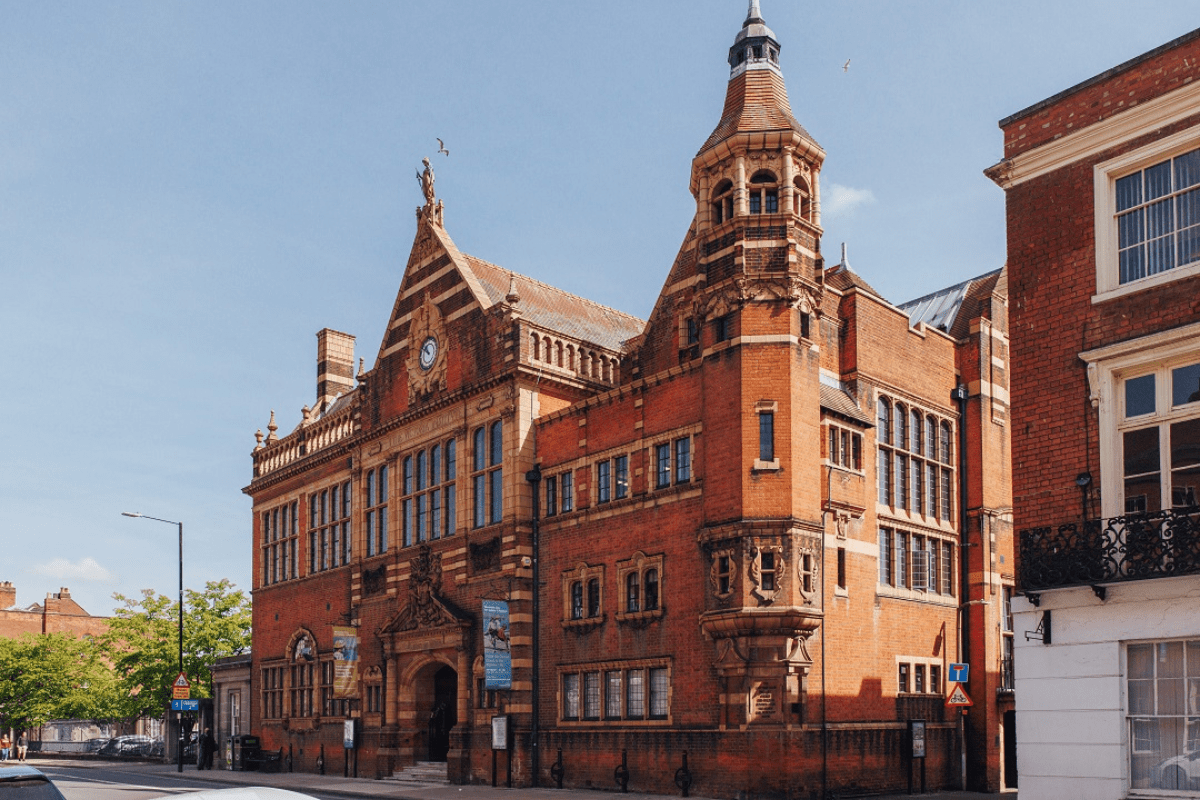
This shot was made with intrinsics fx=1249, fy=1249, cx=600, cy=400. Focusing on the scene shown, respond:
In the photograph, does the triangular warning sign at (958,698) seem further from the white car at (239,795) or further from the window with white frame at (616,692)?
the white car at (239,795)

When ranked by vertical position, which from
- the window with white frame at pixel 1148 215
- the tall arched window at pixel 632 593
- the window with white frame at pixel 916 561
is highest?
the window with white frame at pixel 1148 215

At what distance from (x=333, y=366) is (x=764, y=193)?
29792 mm

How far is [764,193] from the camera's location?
1177 inches

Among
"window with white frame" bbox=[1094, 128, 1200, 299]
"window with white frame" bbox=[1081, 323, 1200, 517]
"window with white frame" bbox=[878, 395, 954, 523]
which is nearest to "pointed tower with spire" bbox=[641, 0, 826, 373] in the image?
"window with white frame" bbox=[878, 395, 954, 523]

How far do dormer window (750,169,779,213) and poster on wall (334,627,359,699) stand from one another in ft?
65.7

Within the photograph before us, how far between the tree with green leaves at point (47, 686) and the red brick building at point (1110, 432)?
221 feet

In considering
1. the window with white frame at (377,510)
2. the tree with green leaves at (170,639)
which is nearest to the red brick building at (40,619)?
the tree with green leaves at (170,639)

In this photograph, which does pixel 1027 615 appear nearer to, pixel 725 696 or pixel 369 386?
pixel 725 696

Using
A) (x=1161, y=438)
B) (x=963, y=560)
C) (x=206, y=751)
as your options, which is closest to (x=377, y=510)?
(x=206, y=751)

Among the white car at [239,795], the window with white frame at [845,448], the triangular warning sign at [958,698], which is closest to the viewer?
the white car at [239,795]

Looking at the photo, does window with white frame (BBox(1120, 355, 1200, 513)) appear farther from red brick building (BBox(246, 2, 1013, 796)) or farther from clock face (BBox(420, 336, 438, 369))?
clock face (BBox(420, 336, 438, 369))

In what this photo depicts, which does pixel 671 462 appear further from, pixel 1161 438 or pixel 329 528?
pixel 329 528

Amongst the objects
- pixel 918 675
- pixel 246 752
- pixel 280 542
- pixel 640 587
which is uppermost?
pixel 280 542

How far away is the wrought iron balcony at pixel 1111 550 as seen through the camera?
15.5 meters
